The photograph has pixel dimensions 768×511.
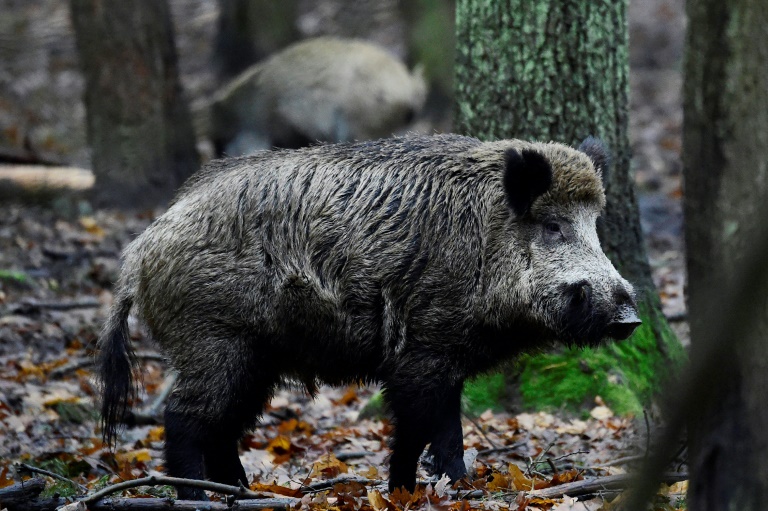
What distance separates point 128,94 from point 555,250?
25.4ft

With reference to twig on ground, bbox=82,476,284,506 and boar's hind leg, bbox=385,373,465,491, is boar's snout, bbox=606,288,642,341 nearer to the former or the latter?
boar's hind leg, bbox=385,373,465,491

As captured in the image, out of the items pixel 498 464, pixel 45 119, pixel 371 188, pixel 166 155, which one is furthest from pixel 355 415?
pixel 45 119

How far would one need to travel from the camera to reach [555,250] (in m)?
5.45

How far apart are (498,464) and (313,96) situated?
900 cm

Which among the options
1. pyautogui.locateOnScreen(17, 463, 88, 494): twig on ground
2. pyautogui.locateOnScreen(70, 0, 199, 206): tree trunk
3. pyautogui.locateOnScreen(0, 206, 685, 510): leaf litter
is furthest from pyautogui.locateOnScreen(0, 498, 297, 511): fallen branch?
pyautogui.locateOnScreen(70, 0, 199, 206): tree trunk

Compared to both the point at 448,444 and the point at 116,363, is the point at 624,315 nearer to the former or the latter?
the point at 448,444

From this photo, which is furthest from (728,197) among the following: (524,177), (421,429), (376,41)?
(376,41)

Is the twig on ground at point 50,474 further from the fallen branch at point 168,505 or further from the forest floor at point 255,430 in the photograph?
the fallen branch at point 168,505

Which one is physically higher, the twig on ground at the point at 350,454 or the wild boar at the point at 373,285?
the wild boar at the point at 373,285

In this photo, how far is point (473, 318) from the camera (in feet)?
17.6

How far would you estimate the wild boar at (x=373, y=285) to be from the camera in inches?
211

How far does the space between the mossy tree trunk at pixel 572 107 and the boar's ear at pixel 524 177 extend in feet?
3.82

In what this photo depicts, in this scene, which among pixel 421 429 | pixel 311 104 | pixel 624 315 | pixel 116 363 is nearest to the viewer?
pixel 624 315

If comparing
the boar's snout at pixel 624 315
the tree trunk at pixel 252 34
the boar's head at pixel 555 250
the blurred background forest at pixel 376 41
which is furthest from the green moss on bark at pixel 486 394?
the tree trunk at pixel 252 34
